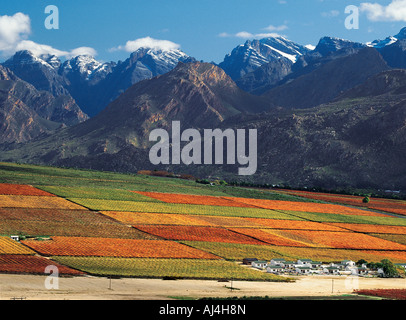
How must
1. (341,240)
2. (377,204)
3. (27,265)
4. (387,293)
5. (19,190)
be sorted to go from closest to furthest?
(27,265) < (387,293) < (341,240) < (19,190) < (377,204)

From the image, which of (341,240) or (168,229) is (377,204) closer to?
(341,240)

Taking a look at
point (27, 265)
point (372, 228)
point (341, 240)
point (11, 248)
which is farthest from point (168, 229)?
point (372, 228)

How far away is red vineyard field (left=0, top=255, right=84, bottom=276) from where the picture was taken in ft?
230

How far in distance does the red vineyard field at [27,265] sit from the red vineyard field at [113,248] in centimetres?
451

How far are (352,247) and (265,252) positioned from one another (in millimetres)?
20640

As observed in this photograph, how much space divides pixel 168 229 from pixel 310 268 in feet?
98.1

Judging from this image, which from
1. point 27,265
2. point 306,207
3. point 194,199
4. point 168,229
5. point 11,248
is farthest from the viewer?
point 306,207

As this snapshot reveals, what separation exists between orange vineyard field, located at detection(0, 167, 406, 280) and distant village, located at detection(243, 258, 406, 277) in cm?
342

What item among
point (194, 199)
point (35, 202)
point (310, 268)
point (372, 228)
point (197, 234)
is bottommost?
point (310, 268)

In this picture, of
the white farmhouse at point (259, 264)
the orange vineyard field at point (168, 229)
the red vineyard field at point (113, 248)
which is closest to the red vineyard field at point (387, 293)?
the orange vineyard field at point (168, 229)

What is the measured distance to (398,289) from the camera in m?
80.3

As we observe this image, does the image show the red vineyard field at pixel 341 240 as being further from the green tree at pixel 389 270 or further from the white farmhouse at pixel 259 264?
the white farmhouse at pixel 259 264

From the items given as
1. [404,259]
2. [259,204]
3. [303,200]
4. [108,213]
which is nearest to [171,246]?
[108,213]

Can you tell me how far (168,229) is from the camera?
367 feet
